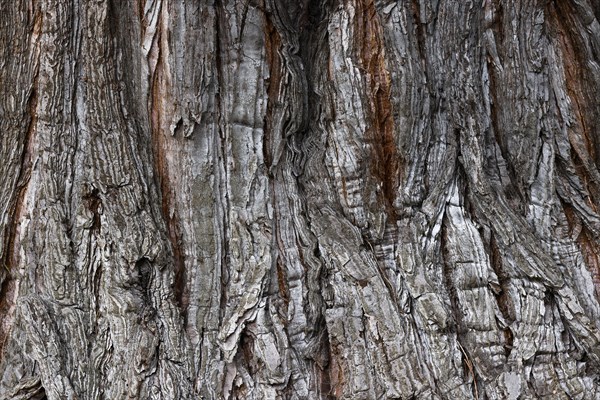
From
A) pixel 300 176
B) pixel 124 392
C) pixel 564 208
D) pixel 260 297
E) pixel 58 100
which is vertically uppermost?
pixel 58 100

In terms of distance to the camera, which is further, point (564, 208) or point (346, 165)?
point (564, 208)

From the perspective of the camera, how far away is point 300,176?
9.25 ft

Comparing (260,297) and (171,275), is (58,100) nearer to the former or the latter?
(171,275)

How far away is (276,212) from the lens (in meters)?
2.74

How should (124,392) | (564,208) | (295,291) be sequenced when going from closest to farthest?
(124,392) → (295,291) → (564,208)

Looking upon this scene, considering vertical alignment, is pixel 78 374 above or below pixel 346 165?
below

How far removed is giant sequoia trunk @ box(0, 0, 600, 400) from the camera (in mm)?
2574

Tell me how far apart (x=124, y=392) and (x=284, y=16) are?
1.59 meters

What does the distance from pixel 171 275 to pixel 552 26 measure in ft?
6.43

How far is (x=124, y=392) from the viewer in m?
2.50

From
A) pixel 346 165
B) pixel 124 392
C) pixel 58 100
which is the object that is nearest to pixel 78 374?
pixel 124 392

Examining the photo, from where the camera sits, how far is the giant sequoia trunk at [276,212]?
8.45ft

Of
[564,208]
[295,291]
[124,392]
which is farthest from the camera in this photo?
[564,208]

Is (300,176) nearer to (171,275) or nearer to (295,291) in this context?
(295,291)
